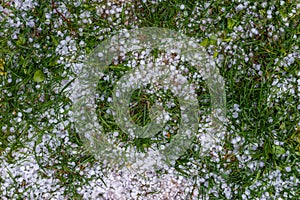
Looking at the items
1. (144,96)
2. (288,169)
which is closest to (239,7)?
(144,96)

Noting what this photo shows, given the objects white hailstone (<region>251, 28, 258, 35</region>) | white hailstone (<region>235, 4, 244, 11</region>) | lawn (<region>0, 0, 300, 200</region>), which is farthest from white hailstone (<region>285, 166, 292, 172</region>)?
white hailstone (<region>235, 4, 244, 11</region>)

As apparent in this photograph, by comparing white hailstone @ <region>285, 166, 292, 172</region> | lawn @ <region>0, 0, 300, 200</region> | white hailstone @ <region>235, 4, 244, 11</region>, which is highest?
white hailstone @ <region>235, 4, 244, 11</region>

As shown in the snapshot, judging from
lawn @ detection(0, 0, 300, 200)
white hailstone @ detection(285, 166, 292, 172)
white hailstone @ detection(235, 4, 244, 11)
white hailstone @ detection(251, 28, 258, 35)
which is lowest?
white hailstone @ detection(285, 166, 292, 172)

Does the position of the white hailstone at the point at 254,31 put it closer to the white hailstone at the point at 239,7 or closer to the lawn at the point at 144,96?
the lawn at the point at 144,96

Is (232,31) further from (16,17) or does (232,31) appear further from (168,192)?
(16,17)

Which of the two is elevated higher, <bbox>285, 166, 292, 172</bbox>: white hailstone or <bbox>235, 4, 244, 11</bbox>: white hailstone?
<bbox>235, 4, 244, 11</bbox>: white hailstone

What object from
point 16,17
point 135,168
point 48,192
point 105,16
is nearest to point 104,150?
point 135,168

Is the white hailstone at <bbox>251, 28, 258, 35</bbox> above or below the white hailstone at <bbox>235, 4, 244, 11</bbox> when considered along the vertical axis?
below

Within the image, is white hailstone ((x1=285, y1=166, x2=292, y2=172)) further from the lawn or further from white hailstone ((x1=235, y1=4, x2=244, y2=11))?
white hailstone ((x1=235, y1=4, x2=244, y2=11))

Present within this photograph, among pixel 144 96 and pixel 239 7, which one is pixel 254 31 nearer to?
pixel 239 7
